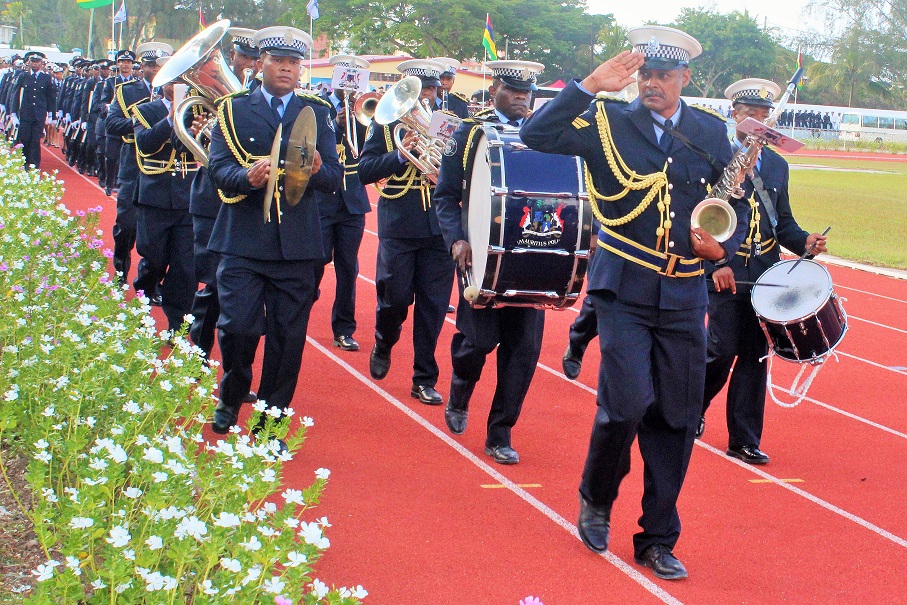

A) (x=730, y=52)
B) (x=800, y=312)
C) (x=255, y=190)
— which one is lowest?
(x=800, y=312)

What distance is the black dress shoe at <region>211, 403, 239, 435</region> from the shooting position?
20.4ft

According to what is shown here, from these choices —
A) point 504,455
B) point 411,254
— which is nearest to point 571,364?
point 411,254

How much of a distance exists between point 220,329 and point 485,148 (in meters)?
1.63

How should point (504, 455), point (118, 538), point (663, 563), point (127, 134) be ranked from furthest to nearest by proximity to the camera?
1. point (127, 134)
2. point (504, 455)
3. point (663, 563)
4. point (118, 538)

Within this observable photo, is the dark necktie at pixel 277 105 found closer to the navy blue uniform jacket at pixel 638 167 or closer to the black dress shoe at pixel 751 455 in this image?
the navy blue uniform jacket at pixel 638 167

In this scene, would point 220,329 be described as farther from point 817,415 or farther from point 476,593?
point 817,415

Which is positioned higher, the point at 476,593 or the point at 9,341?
the point at 9,341

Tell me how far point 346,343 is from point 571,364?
1717mm

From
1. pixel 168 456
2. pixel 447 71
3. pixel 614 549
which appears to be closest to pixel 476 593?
pixel 614 549

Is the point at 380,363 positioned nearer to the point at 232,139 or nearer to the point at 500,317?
the point at 500,317

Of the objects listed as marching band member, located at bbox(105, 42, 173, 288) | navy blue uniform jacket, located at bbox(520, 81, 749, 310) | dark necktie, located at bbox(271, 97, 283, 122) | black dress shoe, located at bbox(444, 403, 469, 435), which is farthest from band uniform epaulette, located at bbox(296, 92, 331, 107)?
marching band member, located at bbox(105, 42, 173, 288)

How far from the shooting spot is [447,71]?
30.9 feet

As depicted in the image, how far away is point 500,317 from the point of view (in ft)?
20.6

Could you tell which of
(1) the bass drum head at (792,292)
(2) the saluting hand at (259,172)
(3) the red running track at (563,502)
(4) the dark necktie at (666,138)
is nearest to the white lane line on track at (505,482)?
(3) the red running track at (563,502)
